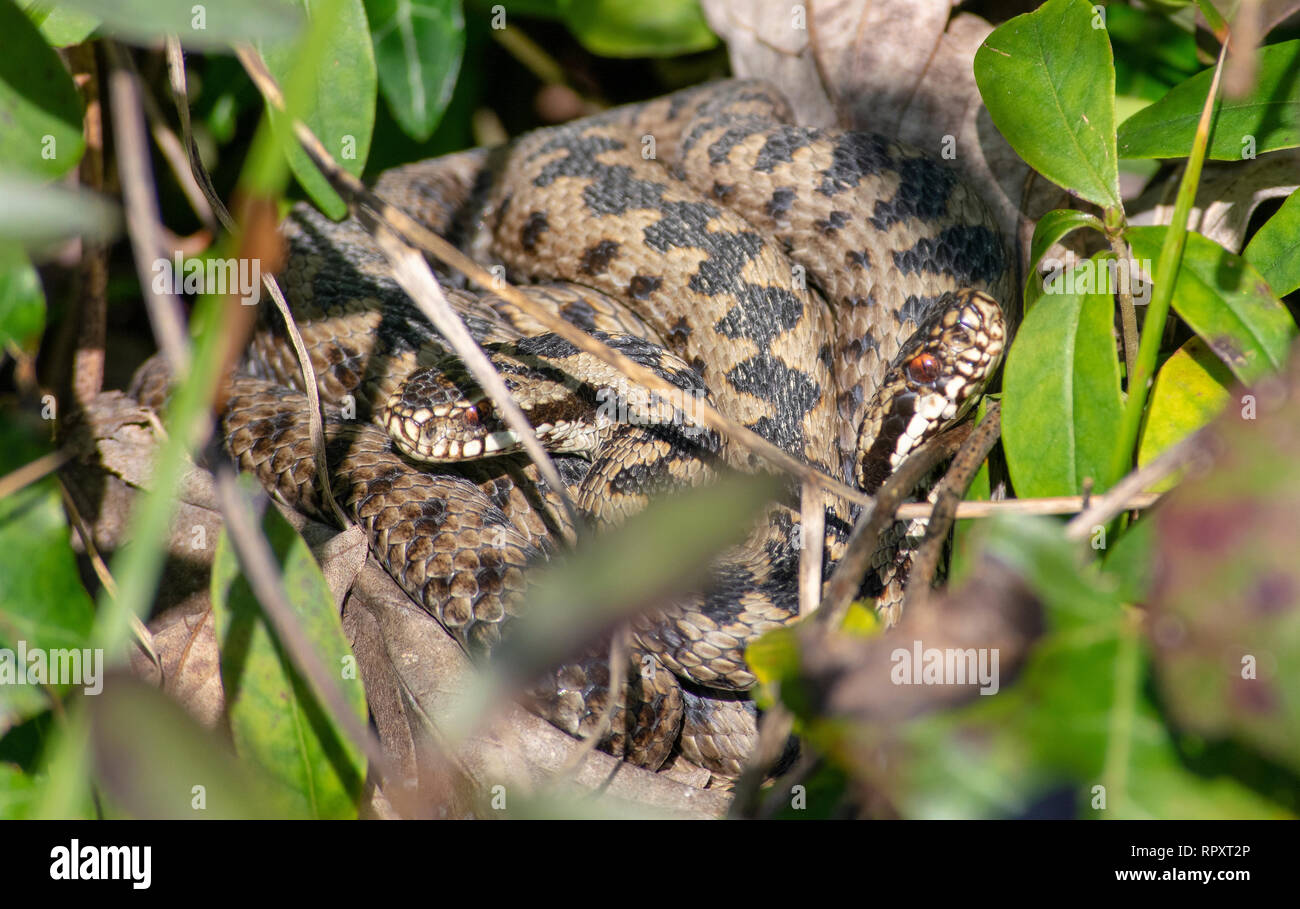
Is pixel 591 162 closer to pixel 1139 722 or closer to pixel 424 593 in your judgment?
pixel 424 593

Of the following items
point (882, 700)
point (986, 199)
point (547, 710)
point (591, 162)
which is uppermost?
point (591, 162)

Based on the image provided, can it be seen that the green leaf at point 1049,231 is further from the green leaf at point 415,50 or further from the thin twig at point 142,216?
the green leaf at point 415,50

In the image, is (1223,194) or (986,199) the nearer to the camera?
(1223,194)

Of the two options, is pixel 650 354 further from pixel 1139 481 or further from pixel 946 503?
pixel 1139 481
